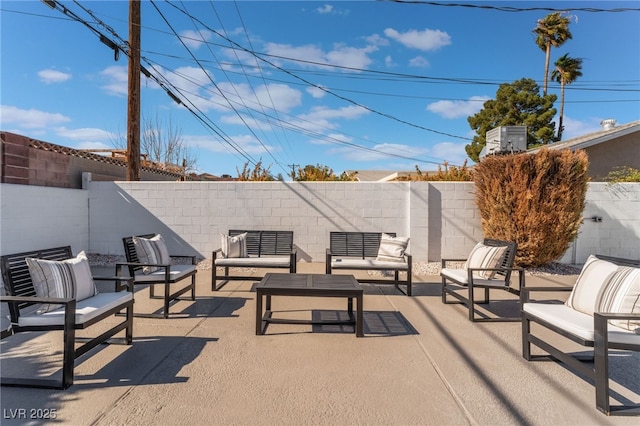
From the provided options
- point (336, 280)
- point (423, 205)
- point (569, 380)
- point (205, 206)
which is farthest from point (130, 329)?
point (423, 205)

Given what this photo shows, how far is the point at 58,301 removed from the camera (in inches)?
94.7

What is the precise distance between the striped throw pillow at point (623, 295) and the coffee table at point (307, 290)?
203 cm

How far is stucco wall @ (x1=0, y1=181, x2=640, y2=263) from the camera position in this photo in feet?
→ 23.7

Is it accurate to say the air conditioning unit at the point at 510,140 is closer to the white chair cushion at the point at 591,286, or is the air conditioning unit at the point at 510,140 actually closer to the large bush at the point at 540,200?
the large bush at the point at 540,200

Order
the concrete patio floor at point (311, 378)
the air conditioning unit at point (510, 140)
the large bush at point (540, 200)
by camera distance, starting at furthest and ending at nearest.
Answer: the air conditioning unit at point (510, 140)
the large bush at point (540, 200)
the concrete patio floor at point (311, 378)

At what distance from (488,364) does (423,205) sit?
4.82m

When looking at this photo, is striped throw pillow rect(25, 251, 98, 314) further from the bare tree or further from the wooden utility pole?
the bare tree

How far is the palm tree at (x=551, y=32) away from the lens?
761 inches

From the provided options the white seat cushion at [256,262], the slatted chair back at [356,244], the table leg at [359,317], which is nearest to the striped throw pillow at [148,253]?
the white seat cushion at [256,262]

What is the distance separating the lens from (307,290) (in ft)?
11.4

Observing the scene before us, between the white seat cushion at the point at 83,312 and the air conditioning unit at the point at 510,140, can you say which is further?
the air conditioning unit at the point at 510,140

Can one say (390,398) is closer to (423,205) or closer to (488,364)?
(488,364)

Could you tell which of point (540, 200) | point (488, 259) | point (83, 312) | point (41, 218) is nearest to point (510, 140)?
point (540, 200)

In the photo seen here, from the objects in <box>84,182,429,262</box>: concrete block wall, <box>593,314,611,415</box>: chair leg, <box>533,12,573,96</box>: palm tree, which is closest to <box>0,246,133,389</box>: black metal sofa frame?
<box>593,314,611,415</box>: chair leg
